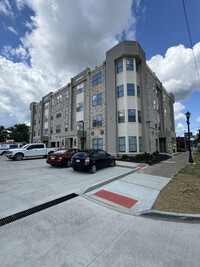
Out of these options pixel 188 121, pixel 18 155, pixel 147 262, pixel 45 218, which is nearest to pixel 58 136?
pixel 18 155

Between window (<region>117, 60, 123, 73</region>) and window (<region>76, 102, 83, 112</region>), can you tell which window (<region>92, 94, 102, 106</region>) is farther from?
window (<region>117, 60, 123, 73</region>)

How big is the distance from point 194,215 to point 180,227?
0.62 m

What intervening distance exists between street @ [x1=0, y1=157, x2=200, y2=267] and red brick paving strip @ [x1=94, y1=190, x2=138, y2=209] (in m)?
0.59

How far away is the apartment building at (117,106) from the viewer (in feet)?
53.2

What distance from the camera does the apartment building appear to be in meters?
16.2

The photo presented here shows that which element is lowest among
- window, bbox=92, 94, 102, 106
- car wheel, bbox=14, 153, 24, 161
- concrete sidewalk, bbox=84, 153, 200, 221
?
concrete sidewalk, bbox=84, 153, 200, 221

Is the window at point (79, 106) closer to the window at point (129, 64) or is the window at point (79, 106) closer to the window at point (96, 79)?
the window at point (96, 79)

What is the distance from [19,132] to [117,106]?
53439mm

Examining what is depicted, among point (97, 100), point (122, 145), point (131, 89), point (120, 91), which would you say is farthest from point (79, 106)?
point (122, 145)

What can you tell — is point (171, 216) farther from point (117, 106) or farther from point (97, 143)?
point (97, 143)

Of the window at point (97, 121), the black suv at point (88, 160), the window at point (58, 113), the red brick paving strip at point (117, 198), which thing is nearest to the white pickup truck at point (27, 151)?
the window at point (97, 121)

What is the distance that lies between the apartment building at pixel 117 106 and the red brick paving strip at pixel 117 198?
11146 mm

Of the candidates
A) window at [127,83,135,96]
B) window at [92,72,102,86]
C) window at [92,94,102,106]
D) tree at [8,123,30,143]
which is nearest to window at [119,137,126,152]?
window at [127,83,135,96]

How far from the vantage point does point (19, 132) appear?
54.3 metres
